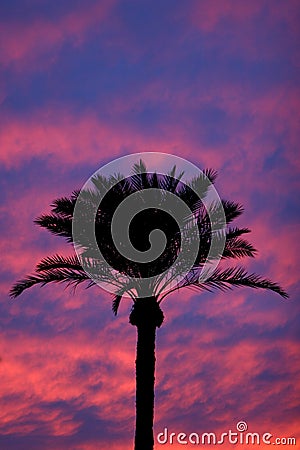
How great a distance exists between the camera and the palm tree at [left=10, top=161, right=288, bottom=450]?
20328 millimetres

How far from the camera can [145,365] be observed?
20328mm

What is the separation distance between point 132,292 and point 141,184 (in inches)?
114

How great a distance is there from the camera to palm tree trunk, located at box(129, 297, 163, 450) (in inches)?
790

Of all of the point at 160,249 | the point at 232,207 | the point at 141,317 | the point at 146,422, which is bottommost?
the point at 146,422

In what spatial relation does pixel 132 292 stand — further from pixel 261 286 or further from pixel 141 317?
pixel 261 286

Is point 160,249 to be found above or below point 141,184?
below

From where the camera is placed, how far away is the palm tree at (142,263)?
20328mm

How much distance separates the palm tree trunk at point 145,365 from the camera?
65.8 ft

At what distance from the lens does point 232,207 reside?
70.0ft

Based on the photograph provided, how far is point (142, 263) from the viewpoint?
2034 cm

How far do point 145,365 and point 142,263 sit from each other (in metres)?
2.66

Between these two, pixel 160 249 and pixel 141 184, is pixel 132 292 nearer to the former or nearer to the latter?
pixel 160 249

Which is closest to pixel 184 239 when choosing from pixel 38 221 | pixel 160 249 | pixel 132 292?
pixel 160 249

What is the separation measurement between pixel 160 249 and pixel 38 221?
347 cm
